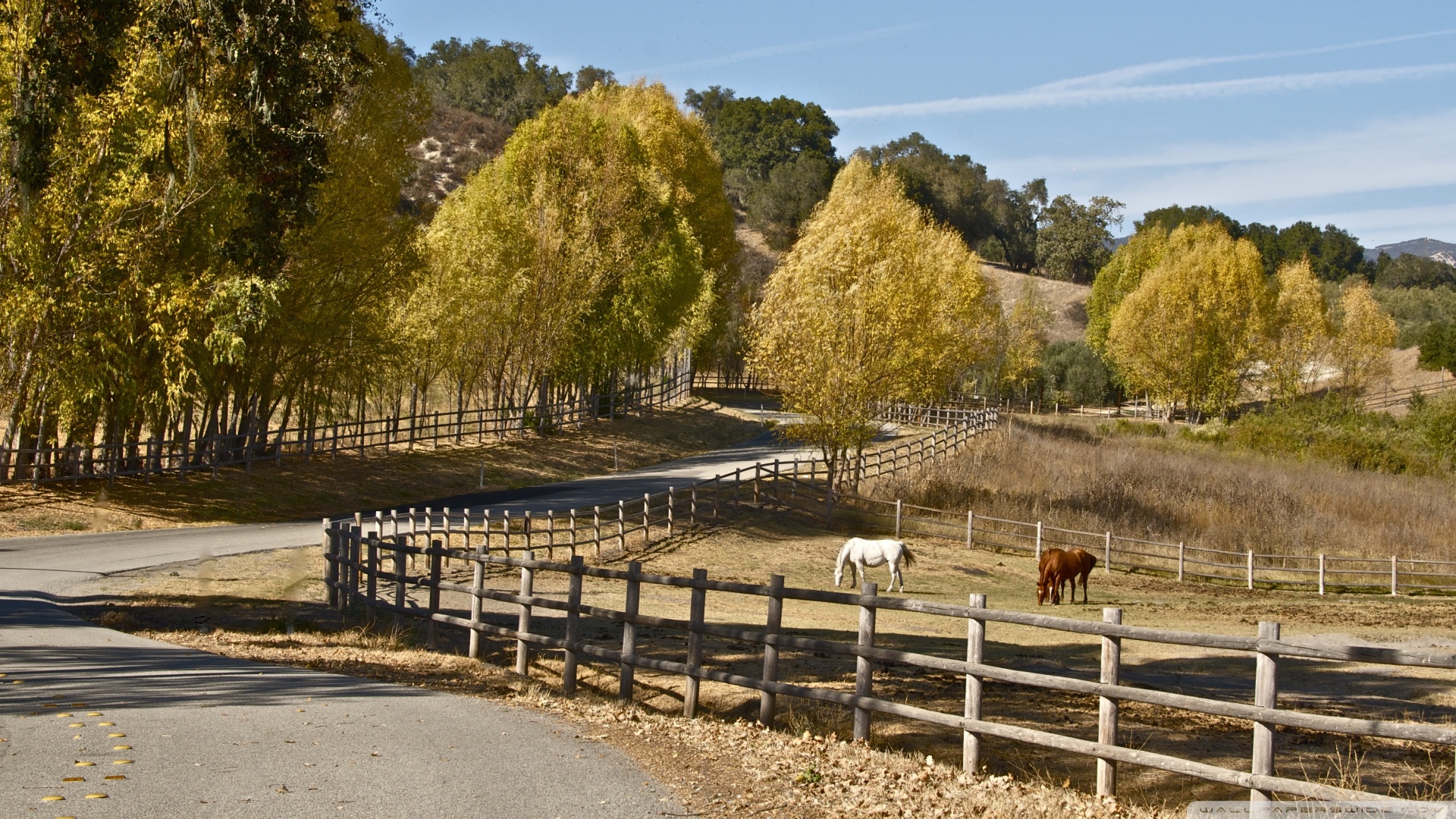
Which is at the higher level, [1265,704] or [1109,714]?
[1265,704]

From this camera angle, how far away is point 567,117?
48094 mm

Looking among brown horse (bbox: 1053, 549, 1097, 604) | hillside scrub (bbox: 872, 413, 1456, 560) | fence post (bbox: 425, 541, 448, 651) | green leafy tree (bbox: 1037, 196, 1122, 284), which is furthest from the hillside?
fence post (bbox: 425, 541, 448, 651)

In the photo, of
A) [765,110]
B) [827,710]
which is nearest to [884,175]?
[827,710]

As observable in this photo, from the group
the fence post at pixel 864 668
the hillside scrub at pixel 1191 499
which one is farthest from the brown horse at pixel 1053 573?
the fence post at pixel 864 668

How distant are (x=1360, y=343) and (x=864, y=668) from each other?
8155 centimetres

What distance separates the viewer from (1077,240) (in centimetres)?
13675

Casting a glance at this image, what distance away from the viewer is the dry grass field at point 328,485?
27.3 metres

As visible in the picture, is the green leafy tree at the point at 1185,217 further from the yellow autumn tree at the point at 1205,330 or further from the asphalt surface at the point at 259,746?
the asphalt surface at the point at 259,746

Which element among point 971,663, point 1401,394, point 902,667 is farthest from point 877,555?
point 1401,394

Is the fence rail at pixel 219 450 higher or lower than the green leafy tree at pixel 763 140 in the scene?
lower

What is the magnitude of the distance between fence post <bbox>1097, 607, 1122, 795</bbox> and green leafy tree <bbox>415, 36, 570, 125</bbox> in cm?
11959

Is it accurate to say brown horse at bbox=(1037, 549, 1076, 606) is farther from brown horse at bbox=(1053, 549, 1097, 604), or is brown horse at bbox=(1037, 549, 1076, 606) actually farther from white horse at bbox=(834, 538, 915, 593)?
white horse at bbox=(834, 538, 915, 593)

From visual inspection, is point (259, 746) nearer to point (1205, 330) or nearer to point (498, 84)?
point (1205, 330)

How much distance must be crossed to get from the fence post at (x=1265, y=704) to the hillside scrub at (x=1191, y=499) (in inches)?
1110
